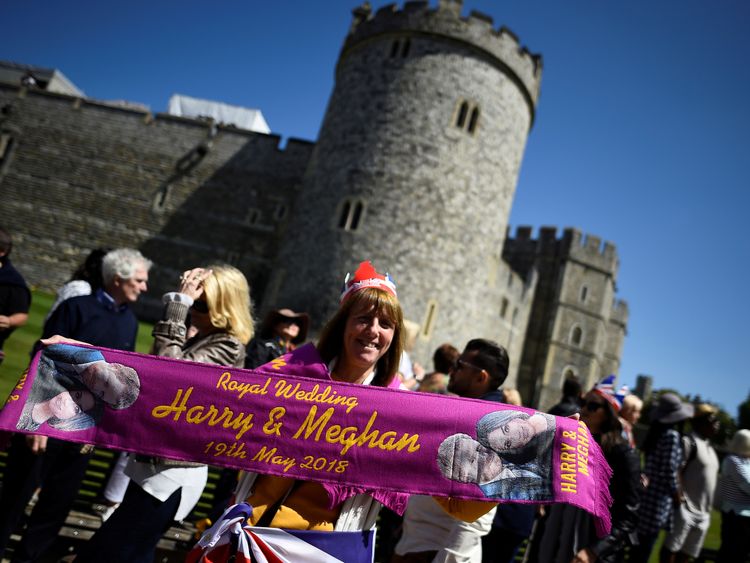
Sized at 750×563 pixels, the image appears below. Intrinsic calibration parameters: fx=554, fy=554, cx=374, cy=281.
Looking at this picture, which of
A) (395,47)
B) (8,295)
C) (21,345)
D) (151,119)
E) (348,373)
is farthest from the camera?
(151,119)

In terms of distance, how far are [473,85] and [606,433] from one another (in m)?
13.5

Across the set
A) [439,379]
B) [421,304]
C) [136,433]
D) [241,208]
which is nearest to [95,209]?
[241,208]

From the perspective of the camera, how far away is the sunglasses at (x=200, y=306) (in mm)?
2689

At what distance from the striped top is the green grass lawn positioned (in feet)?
23.0

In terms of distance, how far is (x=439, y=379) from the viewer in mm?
4625

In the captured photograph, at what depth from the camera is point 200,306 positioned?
2709 millimetres

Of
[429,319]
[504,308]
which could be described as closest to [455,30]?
[429,319]

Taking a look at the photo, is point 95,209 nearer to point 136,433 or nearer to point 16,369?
point 16,369

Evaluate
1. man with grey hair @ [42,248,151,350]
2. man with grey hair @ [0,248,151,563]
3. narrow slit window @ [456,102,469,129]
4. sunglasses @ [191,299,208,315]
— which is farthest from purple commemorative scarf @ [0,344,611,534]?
narrow slit window @ [456,102,469,129]

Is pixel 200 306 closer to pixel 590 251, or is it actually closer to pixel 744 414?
pixel 590 251

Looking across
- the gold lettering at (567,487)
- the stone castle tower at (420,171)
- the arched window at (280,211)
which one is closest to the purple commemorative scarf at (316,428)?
the gold lettering at (567,487)

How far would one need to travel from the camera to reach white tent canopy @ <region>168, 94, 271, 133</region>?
1403 inches

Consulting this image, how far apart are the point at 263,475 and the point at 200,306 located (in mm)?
982

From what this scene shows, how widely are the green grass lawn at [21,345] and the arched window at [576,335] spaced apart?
57.9ft
